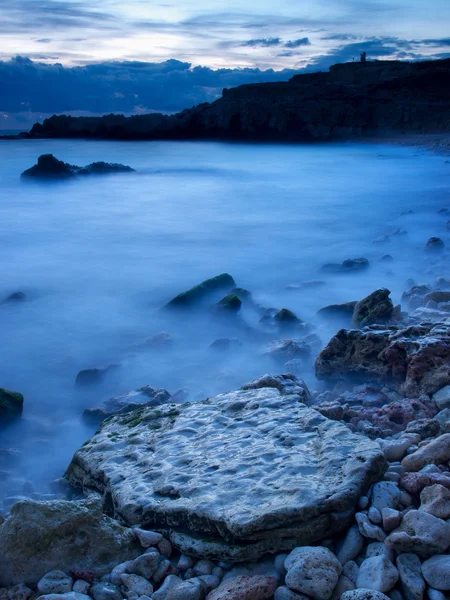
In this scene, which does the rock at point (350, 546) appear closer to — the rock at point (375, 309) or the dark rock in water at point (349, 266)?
the rock at point (375, 309)

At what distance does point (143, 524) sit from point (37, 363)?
373 centimetres

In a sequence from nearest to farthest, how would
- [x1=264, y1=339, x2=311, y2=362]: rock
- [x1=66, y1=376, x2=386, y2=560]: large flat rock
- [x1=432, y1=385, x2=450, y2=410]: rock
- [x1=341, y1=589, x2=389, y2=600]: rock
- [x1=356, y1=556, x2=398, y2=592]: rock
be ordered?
[x1=341, y1=589, x2=389, y2=600]: rock
[x1=356, y1=556, x2=398, y2=592]: rock
[x1=66, y1=376, x2=386, y2=560]: large flat rock
[x1=432, y1=385, x2=450, y2=410]: rock
[x1=264, y1=339, x2=311, y2=362]: rock

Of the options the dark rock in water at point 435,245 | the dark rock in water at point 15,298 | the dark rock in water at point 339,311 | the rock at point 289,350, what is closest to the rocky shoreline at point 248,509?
the rock at point 289,350

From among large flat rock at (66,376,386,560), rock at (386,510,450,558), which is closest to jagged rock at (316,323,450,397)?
large flat rock at (66,376,386,560)

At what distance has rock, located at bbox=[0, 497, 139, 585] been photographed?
2.28 meters

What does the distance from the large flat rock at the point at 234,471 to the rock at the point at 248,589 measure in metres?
0.15

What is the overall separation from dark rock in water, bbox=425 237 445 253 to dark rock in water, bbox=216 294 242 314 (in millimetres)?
4116

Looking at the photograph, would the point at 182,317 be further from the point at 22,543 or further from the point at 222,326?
the point at 22,543

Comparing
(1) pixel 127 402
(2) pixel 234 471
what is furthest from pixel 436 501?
(1) pixel 127 402

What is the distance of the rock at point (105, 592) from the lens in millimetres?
2135

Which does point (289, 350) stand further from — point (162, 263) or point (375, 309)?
point (162, 263)

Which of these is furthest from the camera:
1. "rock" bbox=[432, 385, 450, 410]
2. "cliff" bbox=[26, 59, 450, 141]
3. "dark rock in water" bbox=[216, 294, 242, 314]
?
"cliff" bbox=[26, 59, 450, 141]

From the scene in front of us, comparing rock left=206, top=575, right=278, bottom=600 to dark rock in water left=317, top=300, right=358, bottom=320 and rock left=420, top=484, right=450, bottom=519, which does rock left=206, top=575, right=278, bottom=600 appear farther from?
dark rock in water left=317, top=300, right=358, bottom=320

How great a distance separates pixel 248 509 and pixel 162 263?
7.56 metres
